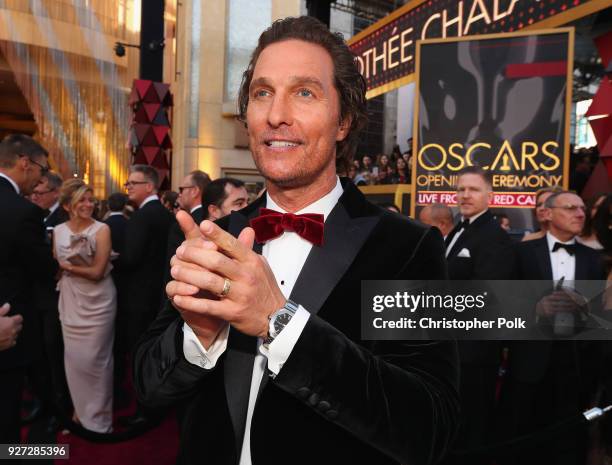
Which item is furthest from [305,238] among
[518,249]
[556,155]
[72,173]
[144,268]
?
[72,173]

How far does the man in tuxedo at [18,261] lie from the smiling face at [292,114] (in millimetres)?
Result: 1883

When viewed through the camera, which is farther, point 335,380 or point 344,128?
point 344,128

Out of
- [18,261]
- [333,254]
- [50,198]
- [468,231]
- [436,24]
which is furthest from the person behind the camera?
[436,24]

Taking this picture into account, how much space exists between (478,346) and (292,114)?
8.32 ft

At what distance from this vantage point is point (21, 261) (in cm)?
258

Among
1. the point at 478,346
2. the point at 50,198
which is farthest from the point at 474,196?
the point at 50,198

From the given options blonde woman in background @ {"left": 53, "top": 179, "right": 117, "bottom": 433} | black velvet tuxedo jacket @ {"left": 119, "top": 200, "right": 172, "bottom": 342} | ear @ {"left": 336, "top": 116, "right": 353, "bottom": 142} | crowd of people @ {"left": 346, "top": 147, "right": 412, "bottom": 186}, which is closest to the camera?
ear @ {"left": 336, "top": 116, "right": 353, "bottom": 142}

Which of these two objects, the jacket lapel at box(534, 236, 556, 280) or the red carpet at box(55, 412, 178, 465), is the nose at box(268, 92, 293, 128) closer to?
the jacket lapel at box(534, 236, 556, 280)

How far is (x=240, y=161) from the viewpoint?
1327 centimetres

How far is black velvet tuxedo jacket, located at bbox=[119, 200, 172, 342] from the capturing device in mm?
3748

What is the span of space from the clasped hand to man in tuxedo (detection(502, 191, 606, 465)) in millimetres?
2402

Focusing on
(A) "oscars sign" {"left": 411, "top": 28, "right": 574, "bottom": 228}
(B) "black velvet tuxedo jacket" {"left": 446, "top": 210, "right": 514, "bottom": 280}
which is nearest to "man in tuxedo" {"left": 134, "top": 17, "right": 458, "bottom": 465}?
(B) "black velvet tuxedo jacket" {"left": 446, "top": 210, "right": 514, "bottom": 280}

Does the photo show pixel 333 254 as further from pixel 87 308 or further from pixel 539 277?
pixel 87 308

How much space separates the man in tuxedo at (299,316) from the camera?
83 centimetres
